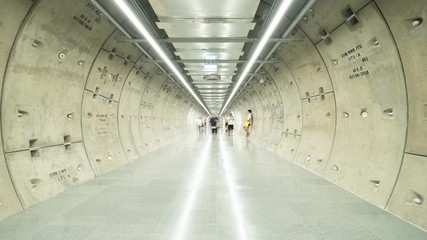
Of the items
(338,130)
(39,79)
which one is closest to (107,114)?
(39,79)

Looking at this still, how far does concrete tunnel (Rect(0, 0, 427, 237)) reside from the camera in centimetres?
390

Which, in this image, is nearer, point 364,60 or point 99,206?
point 99,206

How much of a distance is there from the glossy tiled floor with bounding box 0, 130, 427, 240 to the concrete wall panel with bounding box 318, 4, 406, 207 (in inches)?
18.5

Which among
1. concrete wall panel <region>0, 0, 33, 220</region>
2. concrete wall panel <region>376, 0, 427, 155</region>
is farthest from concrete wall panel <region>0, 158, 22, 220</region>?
concrete wall panel <region>376, 0, 427, 155</region>

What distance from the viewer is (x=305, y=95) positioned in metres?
8.09

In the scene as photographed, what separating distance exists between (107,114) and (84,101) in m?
1.44

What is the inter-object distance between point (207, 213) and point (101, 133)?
4.61m

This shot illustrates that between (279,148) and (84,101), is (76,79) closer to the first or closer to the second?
(84,101)

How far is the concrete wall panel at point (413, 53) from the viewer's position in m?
3.54

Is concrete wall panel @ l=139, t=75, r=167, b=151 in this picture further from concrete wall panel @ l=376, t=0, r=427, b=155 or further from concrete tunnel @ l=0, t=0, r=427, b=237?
concrete wall panel @ l=376, t=0, r=427, b=155

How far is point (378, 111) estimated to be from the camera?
4727 mm

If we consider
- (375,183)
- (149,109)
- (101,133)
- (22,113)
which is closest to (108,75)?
(101,133)

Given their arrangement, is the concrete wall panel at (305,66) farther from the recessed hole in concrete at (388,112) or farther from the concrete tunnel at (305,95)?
the recessed hole in concrete at (388,112)

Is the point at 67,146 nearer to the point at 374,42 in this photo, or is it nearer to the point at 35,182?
the point at 35,182
